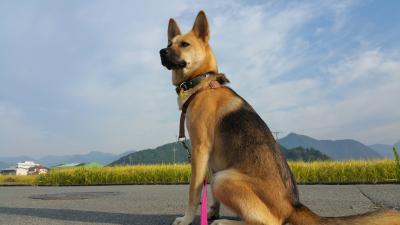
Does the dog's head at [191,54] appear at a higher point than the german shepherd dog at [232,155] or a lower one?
higher

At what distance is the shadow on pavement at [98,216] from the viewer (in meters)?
4.42

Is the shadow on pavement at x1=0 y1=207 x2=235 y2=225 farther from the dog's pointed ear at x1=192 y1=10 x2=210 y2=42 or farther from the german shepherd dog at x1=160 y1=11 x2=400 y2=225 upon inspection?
the dog's pointed ear at x1=192 y1=10 x2=210 y2=42

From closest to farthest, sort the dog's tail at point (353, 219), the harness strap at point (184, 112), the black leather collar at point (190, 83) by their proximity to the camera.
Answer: the dog's tail at point (353, 219) < the harness strap at point (184, 112) < the black leather collar at point (190, 83)

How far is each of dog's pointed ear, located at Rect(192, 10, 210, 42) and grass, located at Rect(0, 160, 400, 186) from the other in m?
6.94

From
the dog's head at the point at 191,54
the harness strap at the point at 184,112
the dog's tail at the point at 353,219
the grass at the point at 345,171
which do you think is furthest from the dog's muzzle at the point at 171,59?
the grass at the point at 345,171

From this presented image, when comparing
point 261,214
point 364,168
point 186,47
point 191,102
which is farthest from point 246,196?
point 364,168

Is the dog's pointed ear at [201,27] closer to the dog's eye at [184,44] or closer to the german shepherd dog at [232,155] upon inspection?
the german shepherd dog at [232,155]

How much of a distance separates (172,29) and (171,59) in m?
0.88

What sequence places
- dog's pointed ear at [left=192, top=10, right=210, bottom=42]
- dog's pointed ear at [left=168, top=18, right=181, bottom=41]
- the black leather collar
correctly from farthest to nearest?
1. dog's pointed ear at [left=168, top=18, right=181, bottom=41]
2. dog's pointed ear at [left=192, top=10, right=210, bottom=42]
3. the black leather collar

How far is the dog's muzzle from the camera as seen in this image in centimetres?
451

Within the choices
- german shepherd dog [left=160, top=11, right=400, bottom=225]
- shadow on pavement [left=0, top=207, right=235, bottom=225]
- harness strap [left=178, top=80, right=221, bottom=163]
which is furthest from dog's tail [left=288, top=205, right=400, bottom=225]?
harness strap [left=178, top=80, right=221, bottom=163]

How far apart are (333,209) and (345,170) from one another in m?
7.31

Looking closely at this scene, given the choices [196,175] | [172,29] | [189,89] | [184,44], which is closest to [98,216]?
[196,175]

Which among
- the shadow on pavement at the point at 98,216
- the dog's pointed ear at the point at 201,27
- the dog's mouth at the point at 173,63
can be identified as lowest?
the shadow on pavement at the point at 98,216
